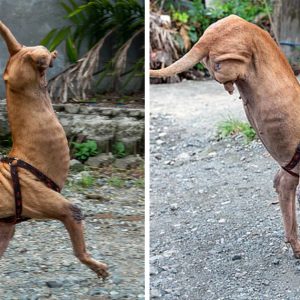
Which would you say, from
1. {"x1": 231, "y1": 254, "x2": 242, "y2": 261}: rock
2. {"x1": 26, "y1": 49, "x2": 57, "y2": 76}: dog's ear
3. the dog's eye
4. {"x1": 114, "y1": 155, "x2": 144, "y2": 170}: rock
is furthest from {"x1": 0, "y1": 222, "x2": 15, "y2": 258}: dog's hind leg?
{"x1": 114, "y1": 155, "x2": 144, "y2": 170}: rock

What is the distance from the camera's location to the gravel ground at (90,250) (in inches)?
76.7

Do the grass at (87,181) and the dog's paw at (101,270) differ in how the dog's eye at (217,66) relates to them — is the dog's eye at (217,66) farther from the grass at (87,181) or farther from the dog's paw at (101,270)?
the grass at (87,181)

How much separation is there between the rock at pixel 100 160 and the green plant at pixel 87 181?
0.04 meters

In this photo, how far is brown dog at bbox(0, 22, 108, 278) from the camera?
158 centimetres

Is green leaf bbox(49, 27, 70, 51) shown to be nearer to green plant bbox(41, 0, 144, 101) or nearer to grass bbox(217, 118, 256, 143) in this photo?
green plant bbox(41, 0, 144, 101)

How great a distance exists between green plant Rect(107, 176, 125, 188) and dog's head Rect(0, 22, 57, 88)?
936 millimetres

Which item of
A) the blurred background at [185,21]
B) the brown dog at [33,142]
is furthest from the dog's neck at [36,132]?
the blurred background at [185,21]

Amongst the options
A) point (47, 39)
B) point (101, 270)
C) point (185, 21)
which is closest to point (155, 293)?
point (101, 270)

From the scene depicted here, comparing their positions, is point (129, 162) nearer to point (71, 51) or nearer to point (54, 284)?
point (71, 51)

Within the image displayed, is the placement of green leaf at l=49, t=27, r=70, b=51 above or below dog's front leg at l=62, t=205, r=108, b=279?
above

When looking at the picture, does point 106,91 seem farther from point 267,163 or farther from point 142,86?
point 267,163

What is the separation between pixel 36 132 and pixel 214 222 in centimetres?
92

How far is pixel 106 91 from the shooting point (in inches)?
98.8

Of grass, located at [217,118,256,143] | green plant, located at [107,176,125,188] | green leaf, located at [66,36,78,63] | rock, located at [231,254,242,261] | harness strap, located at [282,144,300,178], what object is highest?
green leaf, located at [66,36,78,63]
